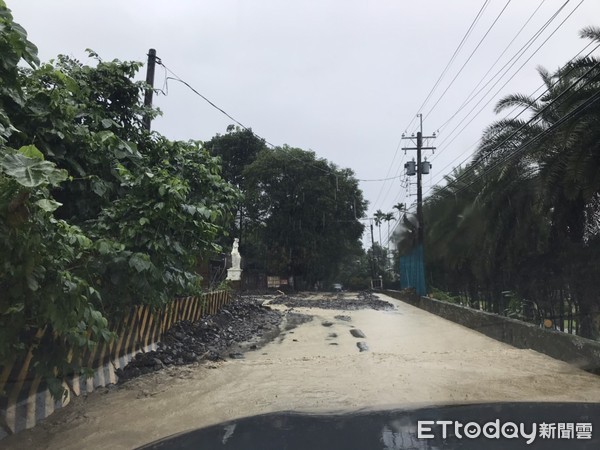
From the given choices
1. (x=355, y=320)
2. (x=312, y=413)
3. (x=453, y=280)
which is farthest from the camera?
(x=453, y=280)

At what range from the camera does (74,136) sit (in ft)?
23.5

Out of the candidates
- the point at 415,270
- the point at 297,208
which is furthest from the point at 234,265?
the point at 297,208

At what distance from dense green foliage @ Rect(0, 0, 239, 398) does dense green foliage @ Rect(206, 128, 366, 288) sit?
39.4 metres

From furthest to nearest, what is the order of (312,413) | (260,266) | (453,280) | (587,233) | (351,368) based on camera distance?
1. (260,266)
2. (453,280)
3. (587,233)
4. (351,368)
5. (312,413)

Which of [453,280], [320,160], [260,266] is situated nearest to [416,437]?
[453,280]

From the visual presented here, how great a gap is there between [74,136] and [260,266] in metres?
49.4

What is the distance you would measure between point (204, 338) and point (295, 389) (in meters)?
5.97

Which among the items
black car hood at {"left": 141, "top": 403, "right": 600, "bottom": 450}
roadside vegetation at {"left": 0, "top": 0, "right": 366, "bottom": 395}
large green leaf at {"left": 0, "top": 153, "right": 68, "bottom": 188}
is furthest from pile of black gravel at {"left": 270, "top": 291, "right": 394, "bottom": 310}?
large green leaf at {"left": 0, "top": 153, "right": 68, "bottom": 188}

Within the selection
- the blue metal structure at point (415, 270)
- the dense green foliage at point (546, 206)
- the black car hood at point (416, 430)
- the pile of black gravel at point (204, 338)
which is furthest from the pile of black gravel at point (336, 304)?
the black car hood at point (416, 430)

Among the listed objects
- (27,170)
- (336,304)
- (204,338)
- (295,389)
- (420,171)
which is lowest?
(295,389)

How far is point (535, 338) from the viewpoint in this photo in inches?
442

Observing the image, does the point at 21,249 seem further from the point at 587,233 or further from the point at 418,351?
the point at 587,233

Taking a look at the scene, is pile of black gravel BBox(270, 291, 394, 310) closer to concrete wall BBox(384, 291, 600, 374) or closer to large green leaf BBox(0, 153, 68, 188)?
concrete wall BBox(384, 291, 600, 374)

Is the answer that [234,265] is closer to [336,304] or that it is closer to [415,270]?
[336,304]
